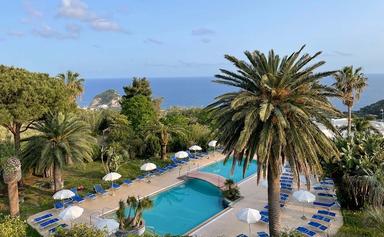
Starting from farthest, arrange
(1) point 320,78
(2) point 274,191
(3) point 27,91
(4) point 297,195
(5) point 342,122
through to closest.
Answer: (5) point 342,122
(3) point 27,91
(4) point 297,195
(2) point 274,191
(1) point 320,78

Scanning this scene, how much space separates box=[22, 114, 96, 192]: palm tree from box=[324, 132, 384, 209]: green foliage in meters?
16.1

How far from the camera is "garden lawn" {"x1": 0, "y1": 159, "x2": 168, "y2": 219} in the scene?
64.3 feet

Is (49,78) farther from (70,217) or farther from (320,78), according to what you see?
(320,78)

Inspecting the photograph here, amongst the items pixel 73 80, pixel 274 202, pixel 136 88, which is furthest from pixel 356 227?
pixel 73 80

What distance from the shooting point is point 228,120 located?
558 inches

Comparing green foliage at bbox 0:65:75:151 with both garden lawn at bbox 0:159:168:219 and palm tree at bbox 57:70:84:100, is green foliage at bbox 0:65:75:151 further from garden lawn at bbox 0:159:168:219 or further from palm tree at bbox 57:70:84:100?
palm tree at bbox 57:70:84:100

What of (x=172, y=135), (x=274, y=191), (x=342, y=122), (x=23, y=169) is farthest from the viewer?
(x=342, y=122)

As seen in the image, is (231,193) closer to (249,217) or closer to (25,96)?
(249,217)

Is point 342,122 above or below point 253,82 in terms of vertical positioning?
below

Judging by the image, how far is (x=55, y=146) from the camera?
20.5 metres

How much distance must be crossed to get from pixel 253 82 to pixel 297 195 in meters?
7.36

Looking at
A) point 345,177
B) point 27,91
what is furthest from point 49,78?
point 345,177

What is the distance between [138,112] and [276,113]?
24266 mm

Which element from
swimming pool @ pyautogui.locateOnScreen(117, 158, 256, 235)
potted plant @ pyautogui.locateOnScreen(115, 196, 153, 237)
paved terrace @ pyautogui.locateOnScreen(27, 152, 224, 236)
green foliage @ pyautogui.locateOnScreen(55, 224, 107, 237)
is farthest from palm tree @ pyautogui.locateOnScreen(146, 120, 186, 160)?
green foliage @ pyautogui.locateOnScreen(55, 224, 107, 237)
